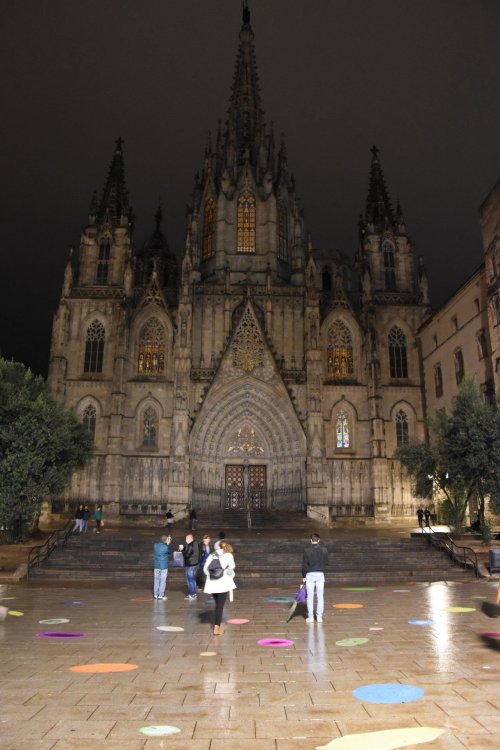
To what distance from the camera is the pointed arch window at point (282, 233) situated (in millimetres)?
43938

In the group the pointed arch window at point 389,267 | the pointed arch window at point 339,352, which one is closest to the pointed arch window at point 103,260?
the pointed arch window at point 339,352

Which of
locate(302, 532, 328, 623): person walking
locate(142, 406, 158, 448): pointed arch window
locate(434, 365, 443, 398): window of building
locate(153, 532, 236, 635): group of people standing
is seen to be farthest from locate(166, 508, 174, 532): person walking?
locate(302, 532, 328, 623): person walking

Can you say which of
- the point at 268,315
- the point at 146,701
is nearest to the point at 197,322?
the point at 268,315

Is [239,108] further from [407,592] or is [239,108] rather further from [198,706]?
[198,706]

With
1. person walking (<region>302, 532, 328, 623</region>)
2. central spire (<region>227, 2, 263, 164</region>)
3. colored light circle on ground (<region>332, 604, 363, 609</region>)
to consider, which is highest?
central spire (<region>227, 2, 263, 164</region>)

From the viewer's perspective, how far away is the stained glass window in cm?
4394

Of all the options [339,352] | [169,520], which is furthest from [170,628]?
[339,352]

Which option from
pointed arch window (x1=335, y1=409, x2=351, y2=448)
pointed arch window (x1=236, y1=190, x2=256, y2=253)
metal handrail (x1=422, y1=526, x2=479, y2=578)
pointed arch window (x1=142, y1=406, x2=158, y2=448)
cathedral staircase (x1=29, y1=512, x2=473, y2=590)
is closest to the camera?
cathedral staircase (x1=29, y1=512, x2=473, y2=590)

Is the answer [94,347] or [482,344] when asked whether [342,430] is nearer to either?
[482,344]

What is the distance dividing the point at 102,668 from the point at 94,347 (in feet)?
111

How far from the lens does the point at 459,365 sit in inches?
1341

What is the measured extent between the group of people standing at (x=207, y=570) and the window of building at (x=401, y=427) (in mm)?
26439

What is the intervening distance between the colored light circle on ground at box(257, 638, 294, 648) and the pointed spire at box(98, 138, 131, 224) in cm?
3974

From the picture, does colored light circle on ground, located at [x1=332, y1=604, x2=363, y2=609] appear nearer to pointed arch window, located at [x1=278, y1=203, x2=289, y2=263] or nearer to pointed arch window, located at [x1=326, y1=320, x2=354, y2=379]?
pointed arch window, located at [x1=326, y1=320, x2=354, y2=379]
